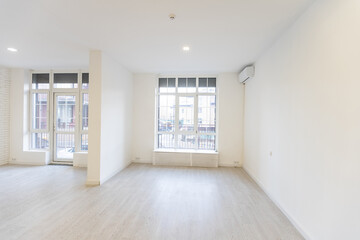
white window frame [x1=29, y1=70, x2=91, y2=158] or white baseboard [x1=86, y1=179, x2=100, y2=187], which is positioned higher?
white window frame [x1=29, y1=70, x2=91, y2=158]

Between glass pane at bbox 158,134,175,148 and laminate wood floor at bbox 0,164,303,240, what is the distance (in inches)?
58.8

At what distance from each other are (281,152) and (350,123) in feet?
4.56

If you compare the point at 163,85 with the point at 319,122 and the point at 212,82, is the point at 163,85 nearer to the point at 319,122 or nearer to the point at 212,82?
the point at 212,82

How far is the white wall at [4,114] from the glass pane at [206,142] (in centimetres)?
566

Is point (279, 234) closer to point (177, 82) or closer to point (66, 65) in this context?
point (177, 82)

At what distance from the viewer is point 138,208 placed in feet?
9.59

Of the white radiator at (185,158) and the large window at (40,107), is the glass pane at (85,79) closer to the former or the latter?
the large window at (40,107)

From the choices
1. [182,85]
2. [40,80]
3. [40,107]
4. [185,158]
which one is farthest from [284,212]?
[40,80]

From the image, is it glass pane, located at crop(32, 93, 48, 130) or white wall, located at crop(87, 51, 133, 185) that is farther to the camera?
glass pane, located at crop(32, 93, 48, 130)

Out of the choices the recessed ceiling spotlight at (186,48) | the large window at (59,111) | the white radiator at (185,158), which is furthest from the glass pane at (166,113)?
the recessed ceiling spotlight at (186,48)

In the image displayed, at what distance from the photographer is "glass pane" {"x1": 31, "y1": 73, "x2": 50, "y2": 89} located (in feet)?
18.4

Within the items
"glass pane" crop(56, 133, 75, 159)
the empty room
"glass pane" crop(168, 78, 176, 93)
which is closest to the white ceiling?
the empty room

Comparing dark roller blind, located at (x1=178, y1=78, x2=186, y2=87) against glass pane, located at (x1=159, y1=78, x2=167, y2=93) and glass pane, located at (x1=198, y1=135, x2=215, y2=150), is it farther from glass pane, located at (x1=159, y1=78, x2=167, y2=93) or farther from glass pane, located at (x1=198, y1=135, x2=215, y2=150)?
glass pane, located at (x1=198, y1=135, x2=215, y2=150)

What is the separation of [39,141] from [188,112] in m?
4.61
